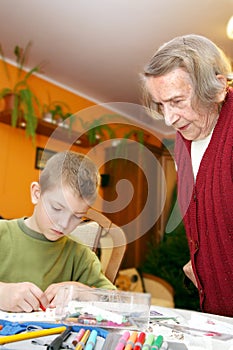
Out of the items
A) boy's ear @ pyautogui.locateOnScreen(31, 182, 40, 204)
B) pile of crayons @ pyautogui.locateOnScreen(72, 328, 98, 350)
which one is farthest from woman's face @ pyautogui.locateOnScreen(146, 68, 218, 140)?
pile of crayons @ pyautogui.locateOnScreen(72, 328, 98, 350)

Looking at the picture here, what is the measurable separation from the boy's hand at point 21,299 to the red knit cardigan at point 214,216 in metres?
0.34

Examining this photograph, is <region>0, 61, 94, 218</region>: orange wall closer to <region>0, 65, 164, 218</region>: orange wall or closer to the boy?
<region>0, 65, 164, 218</region>: orange wall

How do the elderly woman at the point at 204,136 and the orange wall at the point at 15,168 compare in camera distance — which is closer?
the elderly woman at the point at 204,136

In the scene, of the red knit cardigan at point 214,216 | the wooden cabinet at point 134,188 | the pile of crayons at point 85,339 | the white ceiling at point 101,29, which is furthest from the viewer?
the white ceiling at point 101,29

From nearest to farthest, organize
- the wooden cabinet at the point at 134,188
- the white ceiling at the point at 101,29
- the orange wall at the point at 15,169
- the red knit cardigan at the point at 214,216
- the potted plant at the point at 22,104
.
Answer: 1. the wooden cabinet at the point at 134,188
2. the red knit cardigan at the point at 214,216
3. the white ceiling at the point at 101,29
4. the potted plant at the point at 22,104
5. the orange wall at the point at 15,169

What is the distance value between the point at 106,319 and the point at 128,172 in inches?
9.7

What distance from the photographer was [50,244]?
0.91 meters

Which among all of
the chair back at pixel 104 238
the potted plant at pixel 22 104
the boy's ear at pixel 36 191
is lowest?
the chair back at pixel 104 238

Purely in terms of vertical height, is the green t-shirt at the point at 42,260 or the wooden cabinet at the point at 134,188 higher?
the wooden cabinet at the point at 134,188

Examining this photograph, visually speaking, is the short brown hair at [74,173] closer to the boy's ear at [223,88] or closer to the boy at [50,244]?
the boy at [50,244]

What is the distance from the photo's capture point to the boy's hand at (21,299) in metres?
0.67

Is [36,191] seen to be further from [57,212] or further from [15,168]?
[15,168]

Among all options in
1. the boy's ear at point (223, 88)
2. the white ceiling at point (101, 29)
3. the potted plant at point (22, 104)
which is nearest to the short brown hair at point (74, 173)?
the boy's ear at point (223, 88)

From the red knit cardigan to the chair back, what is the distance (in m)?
0.17
